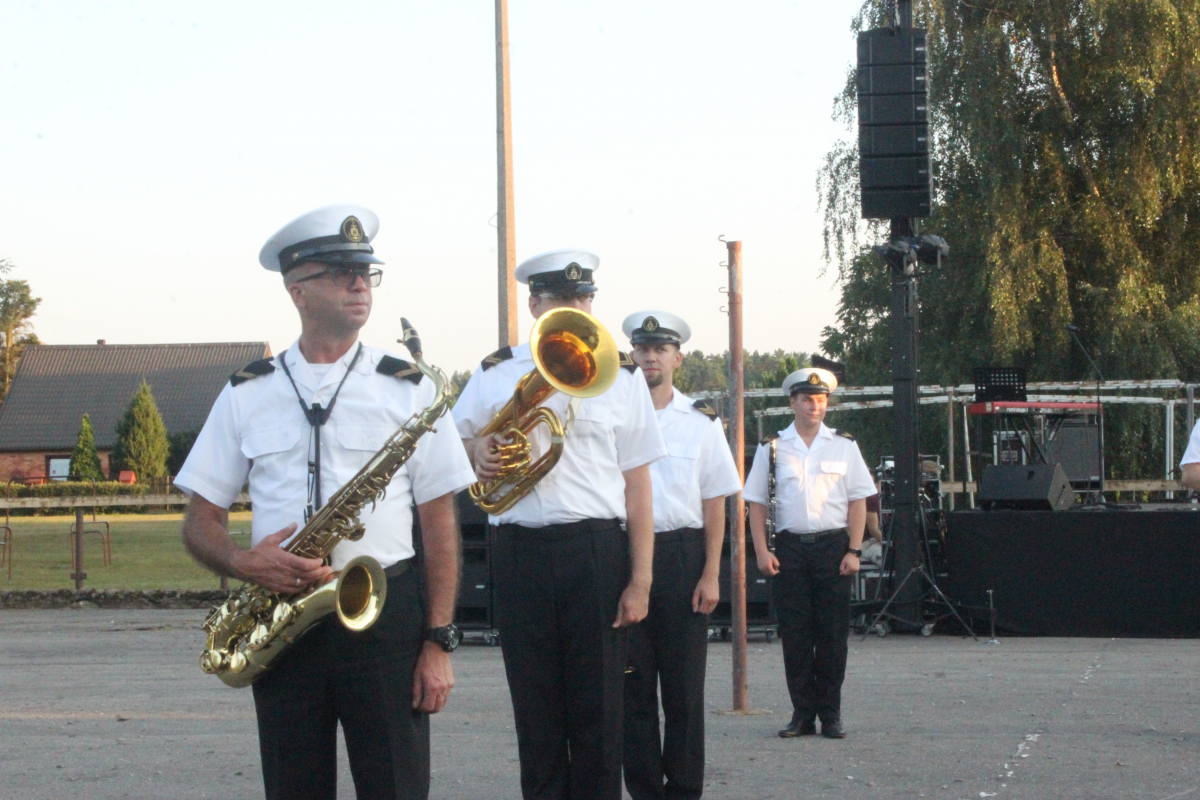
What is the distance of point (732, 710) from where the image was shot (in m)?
8.51

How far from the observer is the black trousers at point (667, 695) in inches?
223

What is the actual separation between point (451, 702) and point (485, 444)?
15.7 feet

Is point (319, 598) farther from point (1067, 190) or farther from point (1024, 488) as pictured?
point (1067, 190)

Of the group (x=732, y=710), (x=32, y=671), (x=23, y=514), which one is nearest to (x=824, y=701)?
(x=732, y=710)

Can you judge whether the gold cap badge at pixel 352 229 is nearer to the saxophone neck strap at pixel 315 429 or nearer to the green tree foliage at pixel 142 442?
the saxophone neck strap at pixel 315 429

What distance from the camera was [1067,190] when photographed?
2423cm

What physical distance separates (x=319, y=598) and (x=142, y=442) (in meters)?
60.5

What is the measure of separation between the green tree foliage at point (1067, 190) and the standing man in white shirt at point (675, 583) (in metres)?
17.7

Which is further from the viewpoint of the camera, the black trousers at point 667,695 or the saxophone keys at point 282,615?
the black trousers at point 667,695

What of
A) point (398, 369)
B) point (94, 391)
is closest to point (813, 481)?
point (398, 369)

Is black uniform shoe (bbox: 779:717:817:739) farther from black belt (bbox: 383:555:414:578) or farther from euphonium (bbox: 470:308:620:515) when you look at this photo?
black belt (bbox: 383:555:414:578)

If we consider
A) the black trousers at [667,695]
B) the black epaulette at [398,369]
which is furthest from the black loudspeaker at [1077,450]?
the black epaulette at [398,369]

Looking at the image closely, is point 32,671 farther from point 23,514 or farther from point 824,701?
point 23,514

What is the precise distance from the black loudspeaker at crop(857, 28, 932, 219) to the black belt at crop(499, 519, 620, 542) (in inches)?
330
